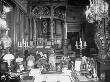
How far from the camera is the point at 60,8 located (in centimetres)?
1565

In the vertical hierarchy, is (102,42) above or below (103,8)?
below

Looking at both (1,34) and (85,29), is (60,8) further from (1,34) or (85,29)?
(1,34)

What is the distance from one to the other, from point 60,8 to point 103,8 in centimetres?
811

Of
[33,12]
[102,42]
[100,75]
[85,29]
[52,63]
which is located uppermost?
[33,12]

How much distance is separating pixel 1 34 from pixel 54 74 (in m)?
4.16

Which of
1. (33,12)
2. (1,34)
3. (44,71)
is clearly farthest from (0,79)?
(33,12)

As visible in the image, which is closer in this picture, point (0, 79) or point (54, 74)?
point (0, 79)

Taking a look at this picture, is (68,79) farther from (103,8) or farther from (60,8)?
(60,8)

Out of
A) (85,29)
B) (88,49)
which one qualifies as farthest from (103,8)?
(85,29)

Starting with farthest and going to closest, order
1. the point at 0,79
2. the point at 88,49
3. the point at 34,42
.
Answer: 1. the point at 34,42
2. the point at 88,49
3. the point at 0,79

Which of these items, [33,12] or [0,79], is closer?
[0,79]

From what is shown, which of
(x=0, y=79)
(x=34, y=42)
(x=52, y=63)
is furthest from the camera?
(x=34, y=42)

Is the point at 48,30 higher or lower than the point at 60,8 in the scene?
lower

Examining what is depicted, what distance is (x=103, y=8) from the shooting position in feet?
25.5
